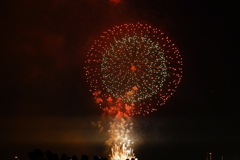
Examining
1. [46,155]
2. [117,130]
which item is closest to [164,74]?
[117,130]

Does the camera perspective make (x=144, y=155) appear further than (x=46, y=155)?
Result: Yes

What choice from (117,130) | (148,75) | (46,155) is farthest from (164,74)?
(46,155)

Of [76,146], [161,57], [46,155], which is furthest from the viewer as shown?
[76,146]

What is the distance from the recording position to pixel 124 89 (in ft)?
52.7

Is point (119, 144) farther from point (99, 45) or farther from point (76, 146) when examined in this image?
Result: point (99, 45)

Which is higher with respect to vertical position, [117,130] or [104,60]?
[104,60]

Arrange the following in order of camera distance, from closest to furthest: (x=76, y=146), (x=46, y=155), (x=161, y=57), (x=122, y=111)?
(x=46, y=155) → (x=161, y=57) → (x=122, y=111) → (x=76, y=146)

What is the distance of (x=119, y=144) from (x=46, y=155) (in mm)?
10813

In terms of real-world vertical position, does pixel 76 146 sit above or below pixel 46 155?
above

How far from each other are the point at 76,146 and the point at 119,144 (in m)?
1.76

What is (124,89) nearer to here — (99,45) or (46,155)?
(99,45)

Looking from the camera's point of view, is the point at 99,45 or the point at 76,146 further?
the point at 76,146

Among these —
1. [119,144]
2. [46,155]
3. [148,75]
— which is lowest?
[46,155]

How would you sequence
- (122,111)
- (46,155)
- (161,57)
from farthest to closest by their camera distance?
(122,111) → (161,57) → (46,155)
